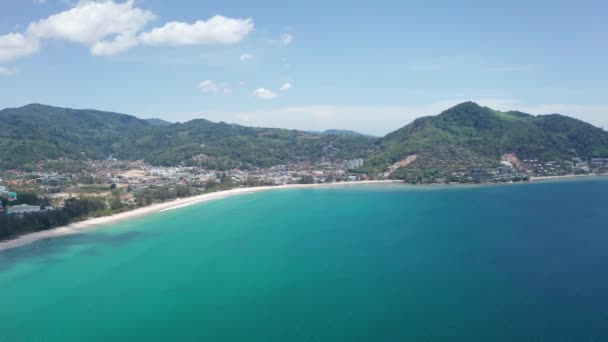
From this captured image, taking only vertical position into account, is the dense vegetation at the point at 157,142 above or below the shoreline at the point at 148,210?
above

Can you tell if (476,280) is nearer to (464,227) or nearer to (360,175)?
(464,227)

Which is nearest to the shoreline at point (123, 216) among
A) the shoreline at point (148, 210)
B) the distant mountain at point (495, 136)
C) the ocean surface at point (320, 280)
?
the shoreline at point (148, 210)

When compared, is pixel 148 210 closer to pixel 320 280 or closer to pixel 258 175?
pixel 320 280

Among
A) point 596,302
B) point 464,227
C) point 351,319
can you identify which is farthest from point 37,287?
point 464,227

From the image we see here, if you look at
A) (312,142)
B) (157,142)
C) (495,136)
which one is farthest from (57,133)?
(495,136)

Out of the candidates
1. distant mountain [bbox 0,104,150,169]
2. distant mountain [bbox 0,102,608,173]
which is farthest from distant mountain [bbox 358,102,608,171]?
distant mountain [bbox 0,104,150,169]

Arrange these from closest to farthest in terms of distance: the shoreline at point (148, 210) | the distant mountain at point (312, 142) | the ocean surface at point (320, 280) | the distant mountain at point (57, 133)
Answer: the ocean surface at point (320, 280)
the shoreline at point (148, 210)
the distant mountain at point (57, 133)
the distant mountain at point (312, 142)

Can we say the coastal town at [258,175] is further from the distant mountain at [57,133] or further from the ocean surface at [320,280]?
the ocean surface at [320,280]
